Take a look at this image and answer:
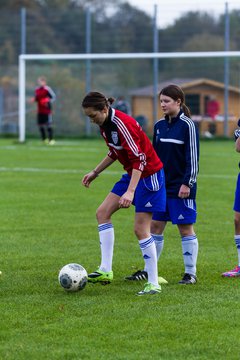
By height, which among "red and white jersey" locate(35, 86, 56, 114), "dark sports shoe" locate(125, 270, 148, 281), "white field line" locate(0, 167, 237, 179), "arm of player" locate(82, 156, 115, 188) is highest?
"red and white jersey" locate(35, 86, 56, 114)

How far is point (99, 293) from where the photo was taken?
23.9ft

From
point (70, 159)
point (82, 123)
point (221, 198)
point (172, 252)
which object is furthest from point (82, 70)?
point (172, 252)

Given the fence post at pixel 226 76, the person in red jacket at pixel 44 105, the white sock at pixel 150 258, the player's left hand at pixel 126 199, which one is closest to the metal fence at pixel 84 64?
the fence post at pixel 226 76

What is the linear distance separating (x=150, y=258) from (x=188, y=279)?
1.83ft

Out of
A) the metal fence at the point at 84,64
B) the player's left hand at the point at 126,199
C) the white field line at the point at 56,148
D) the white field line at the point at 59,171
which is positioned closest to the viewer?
the player's left hand at the point at 126,199

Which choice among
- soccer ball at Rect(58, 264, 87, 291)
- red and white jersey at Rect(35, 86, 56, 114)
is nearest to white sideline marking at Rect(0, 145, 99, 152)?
red and white jersey at Rect(35, 86, 56, 114)

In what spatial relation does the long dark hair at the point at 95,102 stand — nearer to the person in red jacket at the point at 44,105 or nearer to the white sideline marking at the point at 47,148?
the white sideline marking at the point at 47,148

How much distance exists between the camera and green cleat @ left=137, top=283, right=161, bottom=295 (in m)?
7.20

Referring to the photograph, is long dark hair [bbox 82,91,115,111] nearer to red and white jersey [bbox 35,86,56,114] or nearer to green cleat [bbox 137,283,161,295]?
green cleat [bbox 137,283,161,295]

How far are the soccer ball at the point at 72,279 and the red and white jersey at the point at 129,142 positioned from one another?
987 mm

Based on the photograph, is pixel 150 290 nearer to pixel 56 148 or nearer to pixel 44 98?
pixel 56 148

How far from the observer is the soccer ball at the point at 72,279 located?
23.6ft

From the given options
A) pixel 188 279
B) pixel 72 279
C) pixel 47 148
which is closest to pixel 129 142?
pixel 72 279

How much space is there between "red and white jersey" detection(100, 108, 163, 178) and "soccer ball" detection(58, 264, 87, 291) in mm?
987
